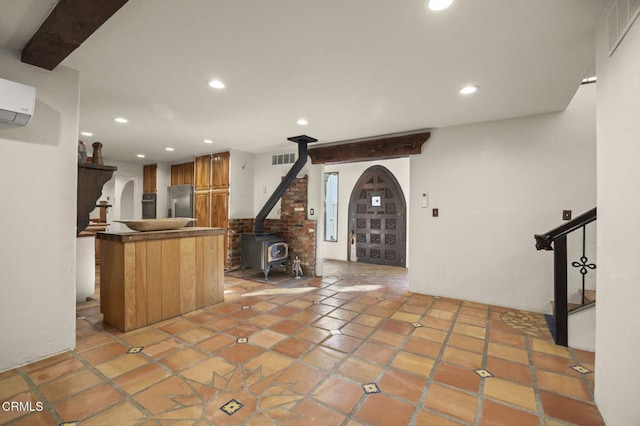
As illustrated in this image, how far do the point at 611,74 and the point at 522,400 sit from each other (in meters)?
1.90

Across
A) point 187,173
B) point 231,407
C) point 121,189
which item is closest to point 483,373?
point 231,407

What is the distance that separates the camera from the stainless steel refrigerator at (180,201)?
234 inches

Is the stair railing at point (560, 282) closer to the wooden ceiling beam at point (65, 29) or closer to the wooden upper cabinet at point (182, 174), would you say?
the wooden ceiling beam at point (65, 29)

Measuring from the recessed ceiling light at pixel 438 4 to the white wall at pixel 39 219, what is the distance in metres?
2.68

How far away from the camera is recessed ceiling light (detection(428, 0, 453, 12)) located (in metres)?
1.52

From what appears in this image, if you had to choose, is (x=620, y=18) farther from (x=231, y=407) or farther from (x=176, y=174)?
(x=176, y=174)

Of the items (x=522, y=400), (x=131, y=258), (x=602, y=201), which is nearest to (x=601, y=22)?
(x=602, y=201)

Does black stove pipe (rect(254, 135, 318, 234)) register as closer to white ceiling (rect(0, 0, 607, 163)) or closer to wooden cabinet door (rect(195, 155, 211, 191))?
white ceiling (rect(0, 0, 607, 163))

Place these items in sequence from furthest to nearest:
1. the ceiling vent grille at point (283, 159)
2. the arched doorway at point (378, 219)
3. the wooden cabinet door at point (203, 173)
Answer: the arched doorway at point (378, 219) < the wooden cabinet door at point (203, 173) < the ceiling vent grille at point (283, 159)

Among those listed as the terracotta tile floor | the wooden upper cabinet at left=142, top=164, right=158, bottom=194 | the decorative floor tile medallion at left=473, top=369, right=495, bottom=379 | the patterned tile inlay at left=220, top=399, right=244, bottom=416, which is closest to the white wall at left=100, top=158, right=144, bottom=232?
the wooden upper cabinet at left=142, top=164, right=158, bottom=194

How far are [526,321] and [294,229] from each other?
3531mm

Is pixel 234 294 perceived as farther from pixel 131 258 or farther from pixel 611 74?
pixel 611 74

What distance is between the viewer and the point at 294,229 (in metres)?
5.11

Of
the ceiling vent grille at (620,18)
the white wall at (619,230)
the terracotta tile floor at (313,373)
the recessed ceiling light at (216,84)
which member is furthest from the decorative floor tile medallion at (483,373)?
the recessed ceiling light at (216,84)
